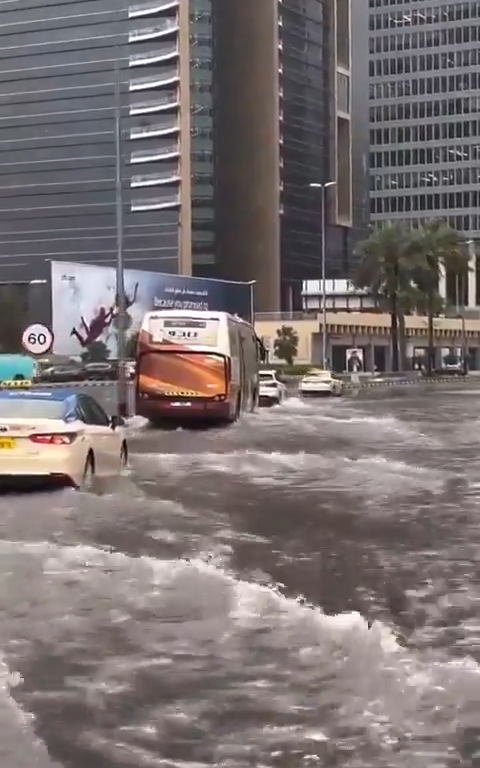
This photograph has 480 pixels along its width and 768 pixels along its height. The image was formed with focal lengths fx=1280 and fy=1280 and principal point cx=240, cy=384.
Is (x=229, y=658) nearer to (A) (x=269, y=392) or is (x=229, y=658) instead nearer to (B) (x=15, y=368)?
(B) (x=15, y=368)

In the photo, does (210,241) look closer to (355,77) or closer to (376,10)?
(355,77)

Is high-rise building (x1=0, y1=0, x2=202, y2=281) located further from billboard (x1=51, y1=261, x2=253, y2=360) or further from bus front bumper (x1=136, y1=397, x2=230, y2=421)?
bus front bumper (x1=136, y1=397, x2=230, y2=421)

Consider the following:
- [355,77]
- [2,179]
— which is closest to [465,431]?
[2,179]

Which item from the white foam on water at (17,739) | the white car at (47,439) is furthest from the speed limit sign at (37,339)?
the white foam on water at (17,739)

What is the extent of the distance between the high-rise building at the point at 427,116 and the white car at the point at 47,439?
133m

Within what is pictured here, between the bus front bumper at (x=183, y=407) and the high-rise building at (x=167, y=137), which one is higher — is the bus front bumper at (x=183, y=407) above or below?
below

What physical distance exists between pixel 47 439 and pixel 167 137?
310 feet

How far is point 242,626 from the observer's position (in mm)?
8625

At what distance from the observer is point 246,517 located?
14570 millimetres

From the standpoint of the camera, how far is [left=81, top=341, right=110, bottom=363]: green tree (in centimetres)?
6488

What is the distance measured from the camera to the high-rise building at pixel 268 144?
115438mm

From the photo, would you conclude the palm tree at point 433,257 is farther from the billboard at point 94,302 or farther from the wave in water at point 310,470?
the wave in water at point 310,470

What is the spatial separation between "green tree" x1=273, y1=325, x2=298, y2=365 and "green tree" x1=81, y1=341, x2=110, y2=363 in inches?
1052

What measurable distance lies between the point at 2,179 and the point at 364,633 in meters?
112
